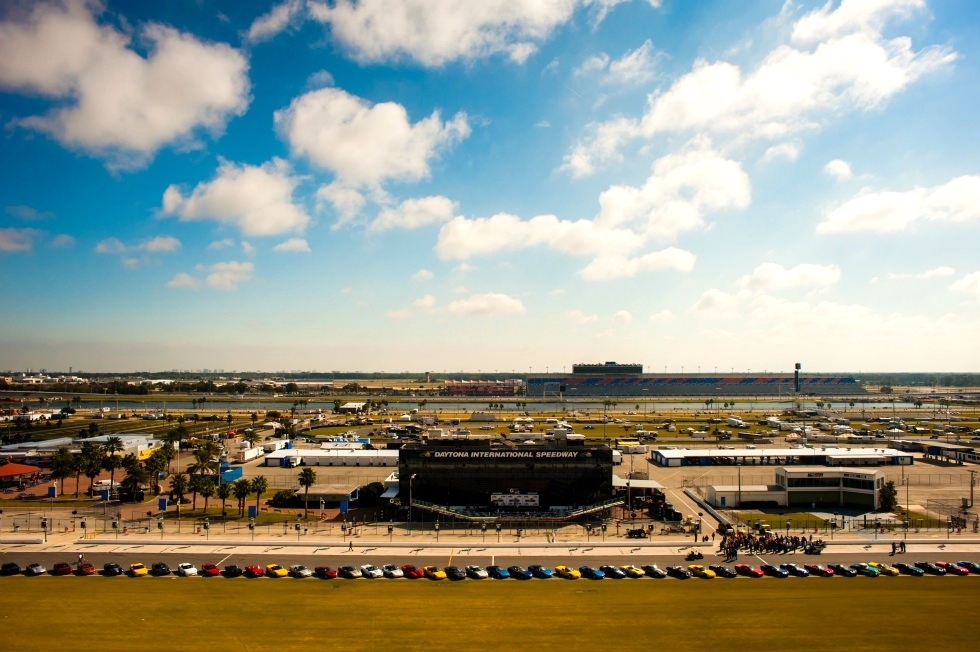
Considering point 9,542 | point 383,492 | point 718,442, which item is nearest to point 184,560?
point 9,542

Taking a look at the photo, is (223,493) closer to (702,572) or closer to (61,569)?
(61,569)

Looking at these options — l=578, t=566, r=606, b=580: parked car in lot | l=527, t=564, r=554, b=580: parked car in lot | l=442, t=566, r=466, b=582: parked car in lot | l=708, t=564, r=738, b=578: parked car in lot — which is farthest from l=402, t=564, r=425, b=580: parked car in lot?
l=708, t=564, r=738, b=578: parked car in lot

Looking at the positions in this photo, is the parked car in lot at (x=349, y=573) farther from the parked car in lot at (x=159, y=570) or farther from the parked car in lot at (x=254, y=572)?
the parked car in lot at (x=159, y=570)

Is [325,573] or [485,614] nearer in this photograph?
[485,614]

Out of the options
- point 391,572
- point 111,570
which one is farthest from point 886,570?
point 111,570

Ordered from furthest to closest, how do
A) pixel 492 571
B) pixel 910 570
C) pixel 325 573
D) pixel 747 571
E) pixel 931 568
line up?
pixel 931 568 < pixel 910 570 < pixel 747 571 < pixel 492 571 < pixel 325 573

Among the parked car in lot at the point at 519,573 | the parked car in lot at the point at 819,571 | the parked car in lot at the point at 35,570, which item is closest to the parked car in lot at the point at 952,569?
the parked car in lot at the point at 819,571
